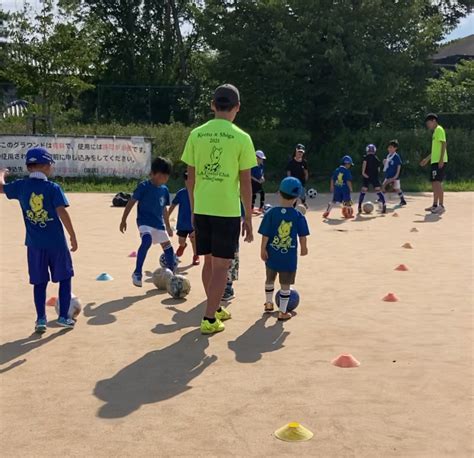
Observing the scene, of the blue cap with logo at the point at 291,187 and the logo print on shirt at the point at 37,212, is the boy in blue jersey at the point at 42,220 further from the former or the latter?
the blue cap with logo at the point at 291,187

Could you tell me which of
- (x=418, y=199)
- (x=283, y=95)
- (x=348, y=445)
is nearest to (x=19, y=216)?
(x=418, y=199)

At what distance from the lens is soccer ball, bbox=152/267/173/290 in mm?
8266

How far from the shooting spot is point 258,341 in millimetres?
6254

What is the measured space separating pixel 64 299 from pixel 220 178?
195cm

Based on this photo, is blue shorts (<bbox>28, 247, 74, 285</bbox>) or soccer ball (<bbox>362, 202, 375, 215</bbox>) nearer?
blue shorts (<bbox>28, 247, 74, 285</bbox>)

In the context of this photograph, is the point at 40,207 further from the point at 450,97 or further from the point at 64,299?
the point at 450,97

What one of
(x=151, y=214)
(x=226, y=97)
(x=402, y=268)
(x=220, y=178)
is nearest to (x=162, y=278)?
(x=151, y=214)

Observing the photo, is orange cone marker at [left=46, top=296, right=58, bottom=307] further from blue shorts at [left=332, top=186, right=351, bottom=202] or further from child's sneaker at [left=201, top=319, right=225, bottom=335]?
blue shorts at [left=332, top=186, right=351, bottom=202]

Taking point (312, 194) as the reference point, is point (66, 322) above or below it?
above

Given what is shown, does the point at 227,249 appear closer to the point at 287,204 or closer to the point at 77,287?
the point at 287,204

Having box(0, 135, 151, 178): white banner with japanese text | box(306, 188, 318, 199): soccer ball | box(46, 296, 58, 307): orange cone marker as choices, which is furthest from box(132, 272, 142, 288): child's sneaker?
box(0, 135, 151, 178): white banner with japanese text

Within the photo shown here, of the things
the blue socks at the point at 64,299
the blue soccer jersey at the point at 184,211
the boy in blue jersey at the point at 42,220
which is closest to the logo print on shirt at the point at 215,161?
the boy in blue jersey at the point at 42,220

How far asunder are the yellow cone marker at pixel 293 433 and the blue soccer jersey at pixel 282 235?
2886 mm

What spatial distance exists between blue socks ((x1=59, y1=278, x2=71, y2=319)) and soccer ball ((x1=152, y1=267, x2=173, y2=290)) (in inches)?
69.0
